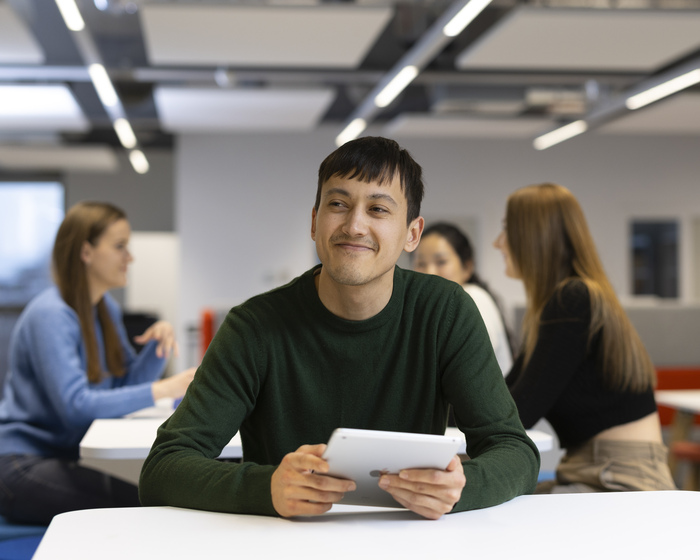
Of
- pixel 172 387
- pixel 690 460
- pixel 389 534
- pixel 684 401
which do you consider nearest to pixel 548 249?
pixel 172 387

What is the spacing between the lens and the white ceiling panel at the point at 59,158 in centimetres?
870

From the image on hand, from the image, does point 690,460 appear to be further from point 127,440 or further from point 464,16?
point 127,440

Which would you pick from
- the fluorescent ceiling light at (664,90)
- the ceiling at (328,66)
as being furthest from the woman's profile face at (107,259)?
the fluorescent ceiling light at (664,90)

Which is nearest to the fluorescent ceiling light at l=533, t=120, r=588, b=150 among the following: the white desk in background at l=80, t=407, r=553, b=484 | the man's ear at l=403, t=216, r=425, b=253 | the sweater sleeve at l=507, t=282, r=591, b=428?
the sweater sleeve at l=507, t=282, r=591, b=428

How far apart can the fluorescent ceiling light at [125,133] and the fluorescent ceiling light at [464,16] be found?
4093mm

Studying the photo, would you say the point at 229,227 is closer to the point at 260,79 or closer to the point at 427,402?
the point at 260,79

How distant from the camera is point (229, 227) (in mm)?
8609

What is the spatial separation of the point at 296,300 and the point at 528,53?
420 cm

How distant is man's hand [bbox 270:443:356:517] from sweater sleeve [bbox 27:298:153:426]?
1.19m

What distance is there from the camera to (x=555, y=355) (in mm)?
1943

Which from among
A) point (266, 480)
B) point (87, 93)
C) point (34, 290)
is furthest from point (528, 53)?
point (34, 290)

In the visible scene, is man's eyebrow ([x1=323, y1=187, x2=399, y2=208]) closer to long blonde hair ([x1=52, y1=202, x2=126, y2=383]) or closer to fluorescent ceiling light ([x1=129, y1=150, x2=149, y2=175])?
long blonde hair ([x1=52, y1=202, x2=126, y2=383])

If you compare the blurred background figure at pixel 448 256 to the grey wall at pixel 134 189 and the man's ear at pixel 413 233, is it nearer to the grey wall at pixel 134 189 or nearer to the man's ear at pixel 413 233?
the man's ear at pixel 413 233

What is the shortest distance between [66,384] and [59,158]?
24.2ft
